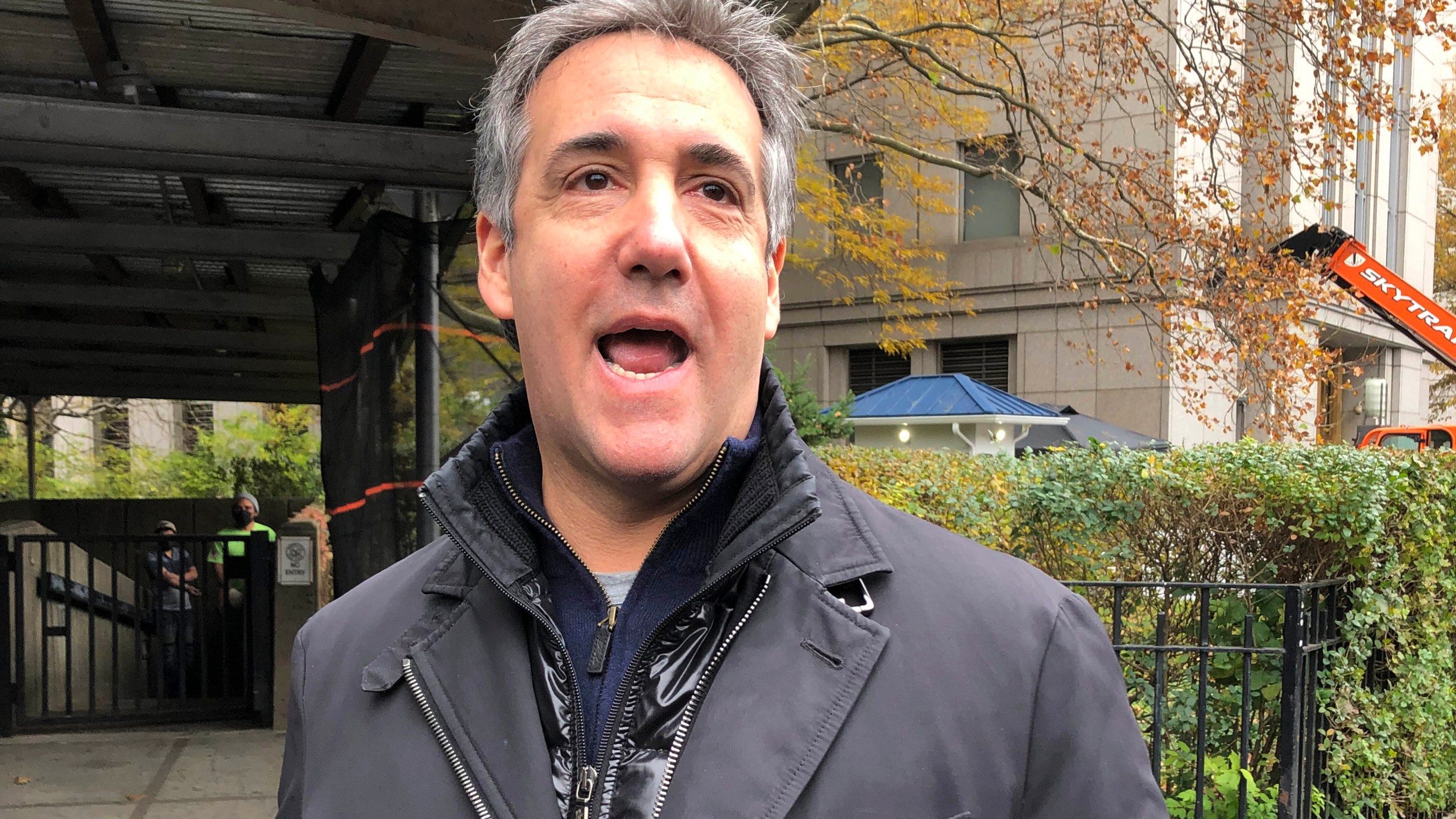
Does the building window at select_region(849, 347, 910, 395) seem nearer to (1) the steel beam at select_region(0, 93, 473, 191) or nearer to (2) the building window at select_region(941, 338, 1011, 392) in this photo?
(2) the building window at select_region(941, 338, 1011, 392)

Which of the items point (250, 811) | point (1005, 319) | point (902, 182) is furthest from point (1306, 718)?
point (1005, 319)

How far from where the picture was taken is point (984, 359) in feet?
74.5

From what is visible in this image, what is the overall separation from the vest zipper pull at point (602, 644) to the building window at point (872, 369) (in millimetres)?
22238

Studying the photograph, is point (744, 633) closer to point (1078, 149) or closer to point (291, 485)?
point (1078, 149)

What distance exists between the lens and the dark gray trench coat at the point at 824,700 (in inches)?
55.2

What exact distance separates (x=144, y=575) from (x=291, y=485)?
12.8 metres

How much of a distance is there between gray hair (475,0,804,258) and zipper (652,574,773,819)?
20.9 inches

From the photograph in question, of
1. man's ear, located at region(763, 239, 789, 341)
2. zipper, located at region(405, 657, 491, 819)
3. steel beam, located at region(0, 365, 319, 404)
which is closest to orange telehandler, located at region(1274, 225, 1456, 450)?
steel beam, located at region(0, 365, 319, 404)

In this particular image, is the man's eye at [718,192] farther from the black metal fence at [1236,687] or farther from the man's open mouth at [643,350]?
the black metal fence at [1236,687]

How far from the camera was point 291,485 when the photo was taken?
23.0m

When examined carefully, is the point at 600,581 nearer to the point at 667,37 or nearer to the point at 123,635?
the point at 667,37

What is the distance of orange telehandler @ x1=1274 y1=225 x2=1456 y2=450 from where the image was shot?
13.8 metres

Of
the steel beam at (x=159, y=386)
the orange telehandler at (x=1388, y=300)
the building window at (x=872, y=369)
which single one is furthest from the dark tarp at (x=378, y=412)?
the building window at (x=872, y=369)

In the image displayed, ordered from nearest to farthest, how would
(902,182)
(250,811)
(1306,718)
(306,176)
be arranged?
(1306,718) → (306,176) → (250,811) → (902,182)
